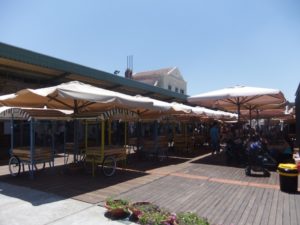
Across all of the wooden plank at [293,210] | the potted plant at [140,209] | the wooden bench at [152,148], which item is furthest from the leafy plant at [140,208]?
the wooden bench at [152,148]

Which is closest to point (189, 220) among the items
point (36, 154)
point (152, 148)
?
point (36, 154)

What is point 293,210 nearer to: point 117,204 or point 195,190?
point 195,190

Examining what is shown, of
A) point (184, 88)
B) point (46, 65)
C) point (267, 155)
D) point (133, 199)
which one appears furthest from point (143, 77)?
point (133, 199)

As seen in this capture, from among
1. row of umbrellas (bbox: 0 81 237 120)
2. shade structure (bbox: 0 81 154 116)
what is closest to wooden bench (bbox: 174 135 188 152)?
row of umbrellas (bbox: 0 81 237 120)

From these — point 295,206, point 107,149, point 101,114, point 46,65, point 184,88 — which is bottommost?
point 295,206

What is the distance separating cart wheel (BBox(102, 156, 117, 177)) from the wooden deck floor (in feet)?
0.84

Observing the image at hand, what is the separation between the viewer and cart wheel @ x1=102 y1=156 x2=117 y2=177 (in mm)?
9317

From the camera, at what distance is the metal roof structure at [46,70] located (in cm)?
1381

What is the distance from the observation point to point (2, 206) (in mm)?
6207

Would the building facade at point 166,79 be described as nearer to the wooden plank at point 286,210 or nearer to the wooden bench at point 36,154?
the wooden bench at point 36,154

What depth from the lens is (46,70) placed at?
16.2 meters

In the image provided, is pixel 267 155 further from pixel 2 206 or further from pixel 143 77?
pixel 143 77

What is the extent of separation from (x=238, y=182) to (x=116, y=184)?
3.29m

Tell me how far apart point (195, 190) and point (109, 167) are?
133 inches
